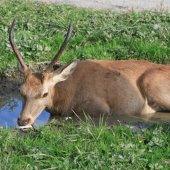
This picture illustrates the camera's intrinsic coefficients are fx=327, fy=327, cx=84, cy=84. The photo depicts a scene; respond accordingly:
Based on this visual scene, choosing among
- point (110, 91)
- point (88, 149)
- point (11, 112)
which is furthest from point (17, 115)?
point (88, 149)

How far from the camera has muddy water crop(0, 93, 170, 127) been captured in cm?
560

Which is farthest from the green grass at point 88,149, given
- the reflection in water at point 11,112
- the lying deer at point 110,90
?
the lying deer at point 110,90

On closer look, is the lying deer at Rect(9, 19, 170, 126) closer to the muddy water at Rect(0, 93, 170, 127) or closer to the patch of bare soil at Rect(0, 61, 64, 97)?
the muddy water at Rect(0, 93, 170, 127)

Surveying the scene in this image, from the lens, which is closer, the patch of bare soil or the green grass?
the green grass

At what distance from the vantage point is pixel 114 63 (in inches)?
248

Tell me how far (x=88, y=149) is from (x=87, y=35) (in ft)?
16.4

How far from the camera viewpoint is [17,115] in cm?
606

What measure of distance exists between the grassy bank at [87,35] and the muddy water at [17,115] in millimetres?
928

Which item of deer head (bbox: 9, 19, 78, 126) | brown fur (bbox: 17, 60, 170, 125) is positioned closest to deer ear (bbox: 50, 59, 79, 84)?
deer head (bbox: 9, 19, 78, 126)

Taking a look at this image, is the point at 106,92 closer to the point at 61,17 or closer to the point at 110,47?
the point at 110,47

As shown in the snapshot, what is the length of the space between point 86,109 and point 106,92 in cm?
49

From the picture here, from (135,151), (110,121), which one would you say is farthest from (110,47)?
(135,151)

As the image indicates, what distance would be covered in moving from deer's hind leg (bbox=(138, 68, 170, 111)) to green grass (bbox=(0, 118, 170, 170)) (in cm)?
149

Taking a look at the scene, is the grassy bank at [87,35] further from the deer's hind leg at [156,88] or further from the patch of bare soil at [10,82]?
the deer's hind leg at [156,88]
